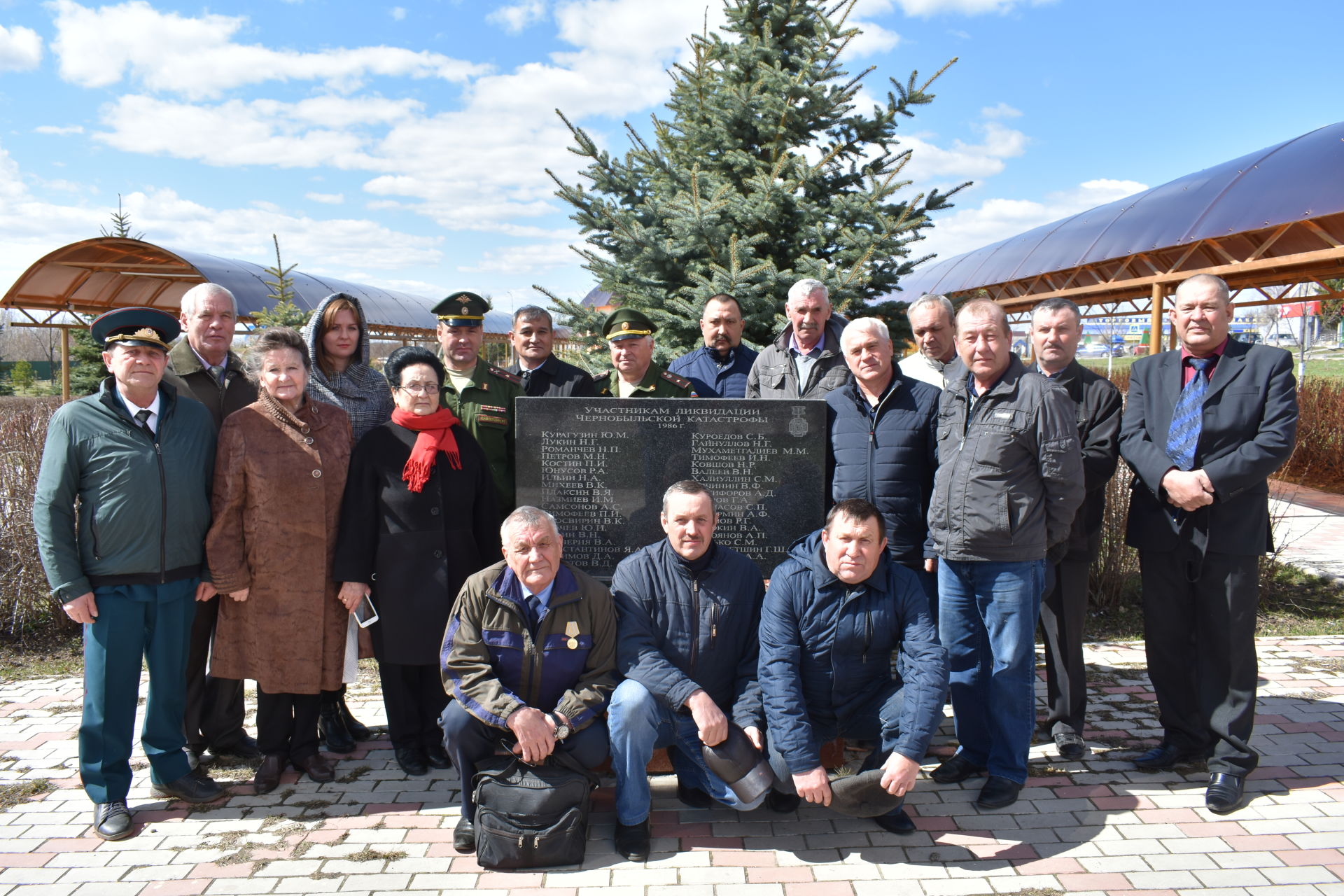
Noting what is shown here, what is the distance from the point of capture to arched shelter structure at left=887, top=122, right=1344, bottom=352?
898 centimetres

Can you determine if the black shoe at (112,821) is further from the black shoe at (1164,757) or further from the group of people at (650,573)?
the black shoe at (1164,757)

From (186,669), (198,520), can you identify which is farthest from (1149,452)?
(186,669)

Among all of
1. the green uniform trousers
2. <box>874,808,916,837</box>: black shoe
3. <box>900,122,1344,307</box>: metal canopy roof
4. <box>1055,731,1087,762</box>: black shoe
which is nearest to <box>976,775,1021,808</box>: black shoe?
<box>874,808,916,837</box>: black shoe

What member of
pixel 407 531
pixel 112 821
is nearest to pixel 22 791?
pixel 112 821

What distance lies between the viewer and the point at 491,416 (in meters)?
4.58

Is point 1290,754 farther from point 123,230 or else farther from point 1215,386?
point 123,230

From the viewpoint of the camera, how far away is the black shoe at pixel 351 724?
433 centimetres

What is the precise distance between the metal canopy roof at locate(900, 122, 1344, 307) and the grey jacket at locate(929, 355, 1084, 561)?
6.84m

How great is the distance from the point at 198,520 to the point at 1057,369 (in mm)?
3986

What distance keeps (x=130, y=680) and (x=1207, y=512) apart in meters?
4.71

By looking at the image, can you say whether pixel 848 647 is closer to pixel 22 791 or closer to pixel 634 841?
pixel 634 841

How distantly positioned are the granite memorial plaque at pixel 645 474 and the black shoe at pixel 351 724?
54.9 inches

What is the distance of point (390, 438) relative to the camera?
3.90 meters

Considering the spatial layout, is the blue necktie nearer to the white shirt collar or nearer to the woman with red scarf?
the woman with red scarf
